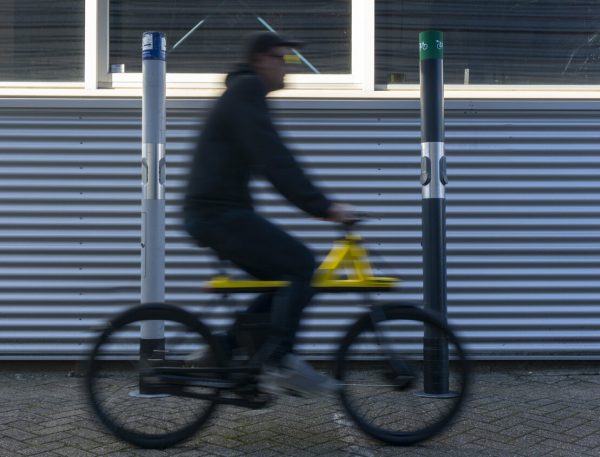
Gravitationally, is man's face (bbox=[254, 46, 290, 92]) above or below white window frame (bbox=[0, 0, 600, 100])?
below

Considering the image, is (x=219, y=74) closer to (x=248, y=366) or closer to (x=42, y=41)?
(x=42, y=41)

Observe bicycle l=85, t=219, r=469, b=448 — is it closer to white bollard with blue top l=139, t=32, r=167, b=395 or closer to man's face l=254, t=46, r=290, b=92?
man's face l=254, t=46, r=290, b=92

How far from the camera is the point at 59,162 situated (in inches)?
294

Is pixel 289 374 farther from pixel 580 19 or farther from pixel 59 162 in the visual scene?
pixel 580 19

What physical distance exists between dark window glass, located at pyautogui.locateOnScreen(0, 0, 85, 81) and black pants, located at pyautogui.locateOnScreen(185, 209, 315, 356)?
363 centimetres

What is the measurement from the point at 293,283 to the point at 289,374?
0.44 meters

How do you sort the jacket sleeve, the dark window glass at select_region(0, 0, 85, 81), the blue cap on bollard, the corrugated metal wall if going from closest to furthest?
1. the jacket sleeve
2. the blue cap on bollard
3. the corrugated metal wall
4. the dark window glass at select_region(0, 0, 85, 81)

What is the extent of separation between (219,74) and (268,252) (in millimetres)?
3581

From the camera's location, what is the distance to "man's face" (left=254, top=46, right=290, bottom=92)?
4.71m

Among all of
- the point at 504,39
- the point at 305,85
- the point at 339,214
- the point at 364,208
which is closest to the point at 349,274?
the point at 339,214

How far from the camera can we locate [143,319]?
477 cm

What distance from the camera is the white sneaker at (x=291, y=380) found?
4.59 m

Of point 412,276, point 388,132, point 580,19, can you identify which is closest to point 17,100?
point 388,132

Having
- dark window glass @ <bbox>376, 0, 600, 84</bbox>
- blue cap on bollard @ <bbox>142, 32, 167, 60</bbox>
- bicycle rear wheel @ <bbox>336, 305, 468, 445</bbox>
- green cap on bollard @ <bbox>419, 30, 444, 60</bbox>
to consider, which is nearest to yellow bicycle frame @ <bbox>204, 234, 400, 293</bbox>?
bicycle rear wheel @ <bbox>336, 305, 468, 445</bbox>
